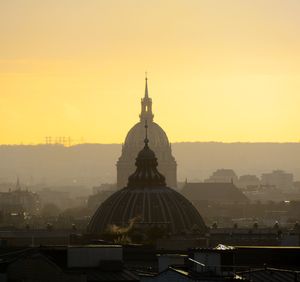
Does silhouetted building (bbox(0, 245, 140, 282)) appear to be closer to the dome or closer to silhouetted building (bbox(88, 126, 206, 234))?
silhouetted building (bbox(88, 126, 206, 234))

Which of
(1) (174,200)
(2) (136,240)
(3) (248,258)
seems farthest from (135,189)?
(3) (248,258)

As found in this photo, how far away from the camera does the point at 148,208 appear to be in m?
120

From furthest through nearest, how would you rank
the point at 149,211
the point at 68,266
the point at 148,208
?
the point at 148,208
the point at 149,211
the point at 68,266

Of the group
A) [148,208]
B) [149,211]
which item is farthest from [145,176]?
[149,211]

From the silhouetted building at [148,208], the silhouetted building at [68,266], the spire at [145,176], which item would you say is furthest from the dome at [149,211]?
the silhouetted building at [68,266]

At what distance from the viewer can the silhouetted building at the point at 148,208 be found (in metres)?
117

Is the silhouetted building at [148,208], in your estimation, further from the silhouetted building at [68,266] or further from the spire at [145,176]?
the silhouetted building at [68,266]

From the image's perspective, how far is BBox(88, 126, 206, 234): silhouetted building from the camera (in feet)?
383

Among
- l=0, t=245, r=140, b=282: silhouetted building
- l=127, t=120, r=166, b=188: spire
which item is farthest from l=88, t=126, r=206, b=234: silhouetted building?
l=0, t=245, r=140, b=282: silhouetted building

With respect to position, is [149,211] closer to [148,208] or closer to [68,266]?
[148,208]

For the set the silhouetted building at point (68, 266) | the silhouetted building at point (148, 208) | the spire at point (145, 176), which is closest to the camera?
the silhouetted building at point (68, 266)

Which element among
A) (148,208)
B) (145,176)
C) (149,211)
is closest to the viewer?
(149,211)

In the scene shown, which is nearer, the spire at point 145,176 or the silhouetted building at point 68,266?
the silhouetted building at point 68,266

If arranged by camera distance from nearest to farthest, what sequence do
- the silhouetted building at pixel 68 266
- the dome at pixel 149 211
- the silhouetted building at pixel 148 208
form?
1. the silhouetted building at pixel 68 266
2. the silhouetted building at pixel 148 208
3. the dome at pixel 149 211
